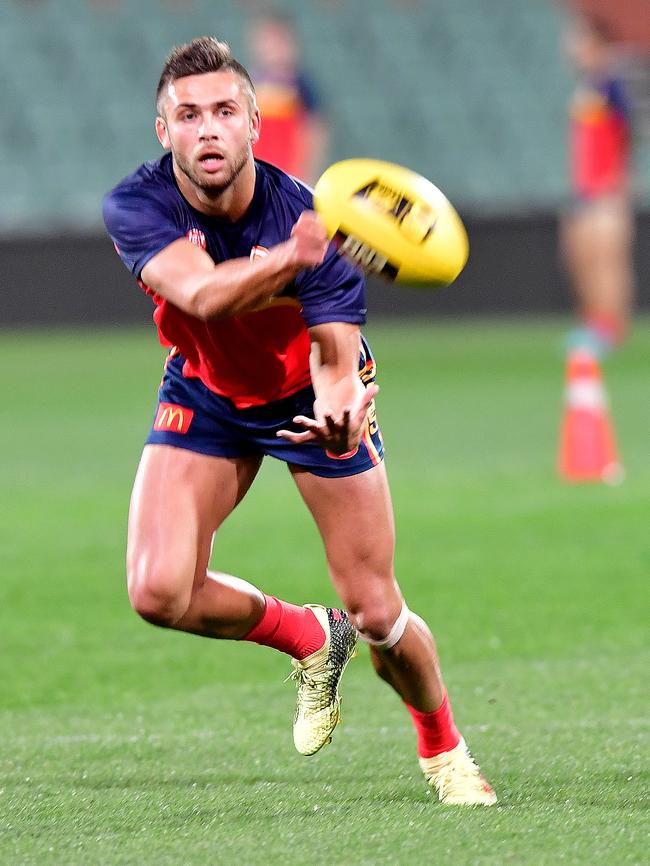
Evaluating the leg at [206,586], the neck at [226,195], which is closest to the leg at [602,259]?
the leg at [206,586]

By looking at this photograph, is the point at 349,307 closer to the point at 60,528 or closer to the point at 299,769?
the point at 299,769

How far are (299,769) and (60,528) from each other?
4.68 meters

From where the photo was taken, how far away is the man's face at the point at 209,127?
14.6ft

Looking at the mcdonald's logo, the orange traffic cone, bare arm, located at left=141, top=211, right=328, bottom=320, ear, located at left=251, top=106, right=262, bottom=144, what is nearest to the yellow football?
bare arm, located at left=141, top=211, right=328, bottom=320

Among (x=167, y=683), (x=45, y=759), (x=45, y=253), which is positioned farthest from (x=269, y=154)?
(x=45, y=759)

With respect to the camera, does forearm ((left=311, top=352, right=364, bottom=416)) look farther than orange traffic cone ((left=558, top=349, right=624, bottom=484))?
No

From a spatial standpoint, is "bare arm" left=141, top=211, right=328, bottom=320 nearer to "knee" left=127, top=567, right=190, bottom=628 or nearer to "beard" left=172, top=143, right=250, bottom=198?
"beard" left=172, top=143, right=250, bottom=198

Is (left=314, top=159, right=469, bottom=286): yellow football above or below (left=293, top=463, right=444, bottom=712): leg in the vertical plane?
above

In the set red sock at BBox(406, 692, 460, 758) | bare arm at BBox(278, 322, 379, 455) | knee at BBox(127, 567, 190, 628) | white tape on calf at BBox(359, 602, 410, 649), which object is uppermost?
bare arm at BBox(278, 322, 379, 455)

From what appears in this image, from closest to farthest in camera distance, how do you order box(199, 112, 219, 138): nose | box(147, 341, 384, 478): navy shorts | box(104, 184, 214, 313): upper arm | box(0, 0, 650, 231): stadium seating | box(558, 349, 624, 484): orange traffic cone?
box(104, 184, 214, 313): upper arm → box(199, 112, 219, 138): nose → box(147, 341, 384, 478): navy shorts → box(558, 349, 624, 484): orange traffic cone → box(0, 0, 650, 231): stadium seating

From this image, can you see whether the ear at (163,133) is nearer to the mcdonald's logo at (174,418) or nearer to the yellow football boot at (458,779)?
the mcdonald's logo at (174,418)

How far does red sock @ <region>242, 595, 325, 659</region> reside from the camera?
5.00 m

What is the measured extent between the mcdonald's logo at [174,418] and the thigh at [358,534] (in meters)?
0.41

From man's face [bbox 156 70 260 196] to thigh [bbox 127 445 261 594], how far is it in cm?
84
